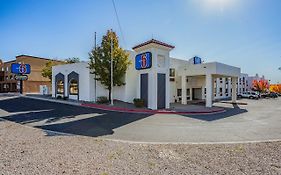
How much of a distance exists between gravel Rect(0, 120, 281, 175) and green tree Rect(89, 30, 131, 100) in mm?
13830

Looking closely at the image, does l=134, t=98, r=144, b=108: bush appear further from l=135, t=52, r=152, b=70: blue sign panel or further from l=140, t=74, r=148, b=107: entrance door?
l=135, t=52, r=152, b=70: blue sign panel

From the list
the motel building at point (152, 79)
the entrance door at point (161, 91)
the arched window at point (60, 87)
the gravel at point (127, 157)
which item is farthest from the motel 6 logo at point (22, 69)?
the gravel at point (127, 157)

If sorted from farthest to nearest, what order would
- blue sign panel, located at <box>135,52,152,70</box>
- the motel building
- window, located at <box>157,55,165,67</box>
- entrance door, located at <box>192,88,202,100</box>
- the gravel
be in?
entrance door, located at <box>192,88,202,100</box>
window, located at <box>157,55,165,67</box>
the motel building
blue sign panel, located at <box>135,52,152,70</box>
the gravel

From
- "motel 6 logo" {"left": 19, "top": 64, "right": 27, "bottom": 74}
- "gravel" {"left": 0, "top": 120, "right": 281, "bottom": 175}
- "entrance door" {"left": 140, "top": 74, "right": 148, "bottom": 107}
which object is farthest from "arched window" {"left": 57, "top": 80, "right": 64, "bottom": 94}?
"gravel" {"left": 0, "top": 120, "right": 281, "bottom": 175}

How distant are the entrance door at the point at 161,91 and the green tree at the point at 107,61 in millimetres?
5254

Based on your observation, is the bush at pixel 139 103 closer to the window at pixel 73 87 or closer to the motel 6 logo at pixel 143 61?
the motel 6 logo at pixel 143 61

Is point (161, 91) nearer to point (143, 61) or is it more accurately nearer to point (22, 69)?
point (143, 61)

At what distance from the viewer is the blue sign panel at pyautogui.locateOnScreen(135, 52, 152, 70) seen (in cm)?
1750

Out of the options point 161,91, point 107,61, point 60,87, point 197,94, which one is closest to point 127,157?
point 161,91

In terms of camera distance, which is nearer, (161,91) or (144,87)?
(161,91)

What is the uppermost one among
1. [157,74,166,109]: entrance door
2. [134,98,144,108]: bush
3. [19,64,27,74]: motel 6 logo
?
[19,64,27,74]: motel 6 logo

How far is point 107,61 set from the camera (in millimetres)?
20406

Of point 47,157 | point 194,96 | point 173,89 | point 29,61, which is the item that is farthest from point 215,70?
point 29,61

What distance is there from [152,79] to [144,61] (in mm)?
2135
